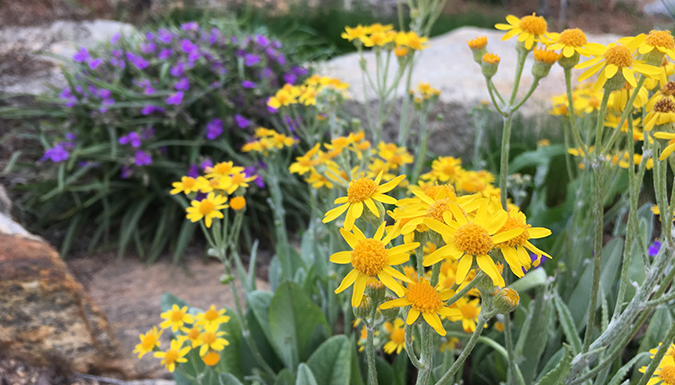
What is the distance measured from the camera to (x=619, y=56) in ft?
2.73

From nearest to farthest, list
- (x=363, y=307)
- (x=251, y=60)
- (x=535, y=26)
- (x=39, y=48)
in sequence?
(x=363, y=307), (x=535, y=26), (x=251, y=60), (x=39, y=48)

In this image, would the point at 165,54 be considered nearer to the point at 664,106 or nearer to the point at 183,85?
the point at 183,85

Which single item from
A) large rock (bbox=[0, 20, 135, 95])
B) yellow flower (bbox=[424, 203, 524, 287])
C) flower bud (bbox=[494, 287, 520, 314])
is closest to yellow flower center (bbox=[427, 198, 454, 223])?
yellow flower (bbox=[424, 203, 524, 287])

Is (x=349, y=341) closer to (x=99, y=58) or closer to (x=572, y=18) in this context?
(x=99, y=58)

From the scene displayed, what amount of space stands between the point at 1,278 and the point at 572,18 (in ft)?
45.9

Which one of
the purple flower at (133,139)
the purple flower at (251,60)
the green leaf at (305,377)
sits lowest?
the green leaf at (305,377)

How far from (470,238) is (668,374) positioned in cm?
51

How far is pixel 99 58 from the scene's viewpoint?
304 cm

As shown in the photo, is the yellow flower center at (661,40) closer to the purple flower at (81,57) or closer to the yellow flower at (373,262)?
the yellow flower at (373,262)

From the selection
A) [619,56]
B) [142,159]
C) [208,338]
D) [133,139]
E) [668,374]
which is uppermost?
[619,56]

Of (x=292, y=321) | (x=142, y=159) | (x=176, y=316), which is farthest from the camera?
(x=142, y=159)

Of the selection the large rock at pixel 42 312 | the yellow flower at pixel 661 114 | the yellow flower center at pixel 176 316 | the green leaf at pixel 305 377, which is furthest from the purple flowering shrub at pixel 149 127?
the yellow flower at pixel 661 114

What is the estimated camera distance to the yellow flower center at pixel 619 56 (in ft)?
2.73

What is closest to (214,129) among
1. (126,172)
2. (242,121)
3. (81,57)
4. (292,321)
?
→ (242,121)
